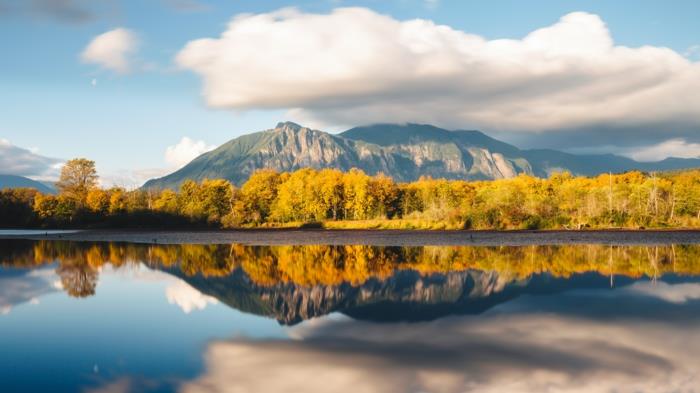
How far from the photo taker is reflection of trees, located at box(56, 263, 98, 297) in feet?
83.6

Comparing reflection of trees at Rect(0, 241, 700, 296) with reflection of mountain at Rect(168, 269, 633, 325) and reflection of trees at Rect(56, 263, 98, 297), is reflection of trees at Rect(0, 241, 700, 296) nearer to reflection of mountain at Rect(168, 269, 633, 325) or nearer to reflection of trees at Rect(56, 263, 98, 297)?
reflection of trees at Rect(56, 263, 98, 297)

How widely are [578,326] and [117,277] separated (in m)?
24.2

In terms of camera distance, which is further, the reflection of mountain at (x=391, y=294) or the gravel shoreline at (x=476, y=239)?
the gravel shoreline at (x=476, y=239)

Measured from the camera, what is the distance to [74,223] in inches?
4535

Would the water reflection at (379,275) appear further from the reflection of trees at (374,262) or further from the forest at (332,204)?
the forest at (332,204)

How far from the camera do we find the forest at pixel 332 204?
86500 mm

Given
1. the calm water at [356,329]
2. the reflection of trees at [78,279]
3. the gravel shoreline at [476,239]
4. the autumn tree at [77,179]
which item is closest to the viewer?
the calm water at [356,329]

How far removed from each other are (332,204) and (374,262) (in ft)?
280

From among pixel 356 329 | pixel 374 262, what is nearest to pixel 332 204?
pixel 374 262

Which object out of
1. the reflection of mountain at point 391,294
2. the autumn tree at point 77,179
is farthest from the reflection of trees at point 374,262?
the autumn tree at point 77,179

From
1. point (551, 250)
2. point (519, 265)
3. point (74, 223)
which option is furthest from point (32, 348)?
point (74, 223)

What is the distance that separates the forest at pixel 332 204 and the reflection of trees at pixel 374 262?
41351 millimetres

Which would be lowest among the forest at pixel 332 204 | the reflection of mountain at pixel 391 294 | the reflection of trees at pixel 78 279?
the reflection of trees at pixel 78 279

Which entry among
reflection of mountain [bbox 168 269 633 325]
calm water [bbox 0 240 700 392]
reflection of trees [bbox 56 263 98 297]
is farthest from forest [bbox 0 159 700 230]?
reflection of trees [bbox 56 263 98 297]
